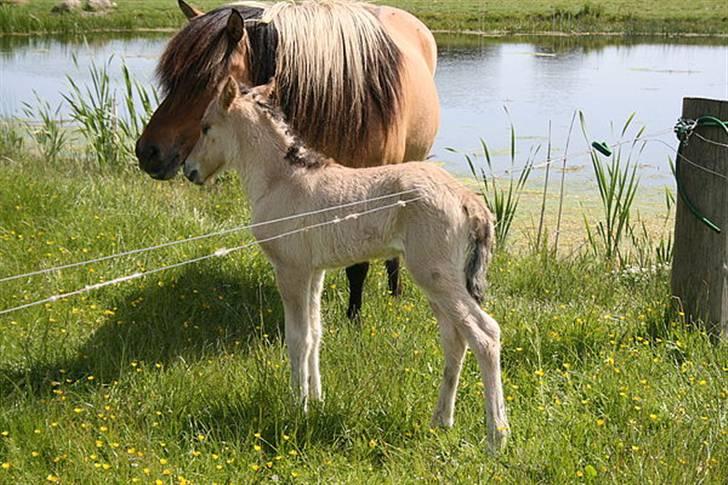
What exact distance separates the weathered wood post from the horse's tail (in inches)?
60.0

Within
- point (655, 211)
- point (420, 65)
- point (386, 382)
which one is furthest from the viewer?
point (655, 211)

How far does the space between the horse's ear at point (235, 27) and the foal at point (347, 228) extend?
52 centimetres

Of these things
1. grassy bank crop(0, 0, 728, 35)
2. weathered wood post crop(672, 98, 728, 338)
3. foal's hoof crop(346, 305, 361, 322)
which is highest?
grassy bank crop(0, 0, 728, 35)

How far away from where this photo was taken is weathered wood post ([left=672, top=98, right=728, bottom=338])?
4.14m

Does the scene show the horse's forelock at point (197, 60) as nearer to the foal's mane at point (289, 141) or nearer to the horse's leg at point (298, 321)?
the foal's mane at point (289, 141)

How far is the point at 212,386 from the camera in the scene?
12.0 ft

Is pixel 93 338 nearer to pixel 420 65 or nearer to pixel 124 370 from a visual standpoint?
pixel 124 370

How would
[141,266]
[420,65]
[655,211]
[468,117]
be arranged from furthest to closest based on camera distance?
[468,117], [655,211], [420,65], [141,266]

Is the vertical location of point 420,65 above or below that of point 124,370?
above

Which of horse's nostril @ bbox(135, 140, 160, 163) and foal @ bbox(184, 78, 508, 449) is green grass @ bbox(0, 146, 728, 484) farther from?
horse's nostril @ bbox(135, 140, 160, 163)

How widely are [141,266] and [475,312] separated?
2.73 metres

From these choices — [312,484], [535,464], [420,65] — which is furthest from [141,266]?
[535,464]

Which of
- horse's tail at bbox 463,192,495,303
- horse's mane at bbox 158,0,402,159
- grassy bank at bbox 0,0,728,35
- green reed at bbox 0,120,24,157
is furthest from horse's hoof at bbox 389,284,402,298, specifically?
grassy bank at bbox 0,0,728,35

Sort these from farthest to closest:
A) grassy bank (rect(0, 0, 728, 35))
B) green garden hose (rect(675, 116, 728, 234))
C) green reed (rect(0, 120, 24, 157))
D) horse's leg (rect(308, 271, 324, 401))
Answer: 1. grassy bank (rect(0, 0, 728, 35))
2. green reed (rect(0, 120, 24, 157))
3. green garden hose (rect(675, 116, 728, 234))
4. horse's leg (rect(308, 271, 324, 401))
